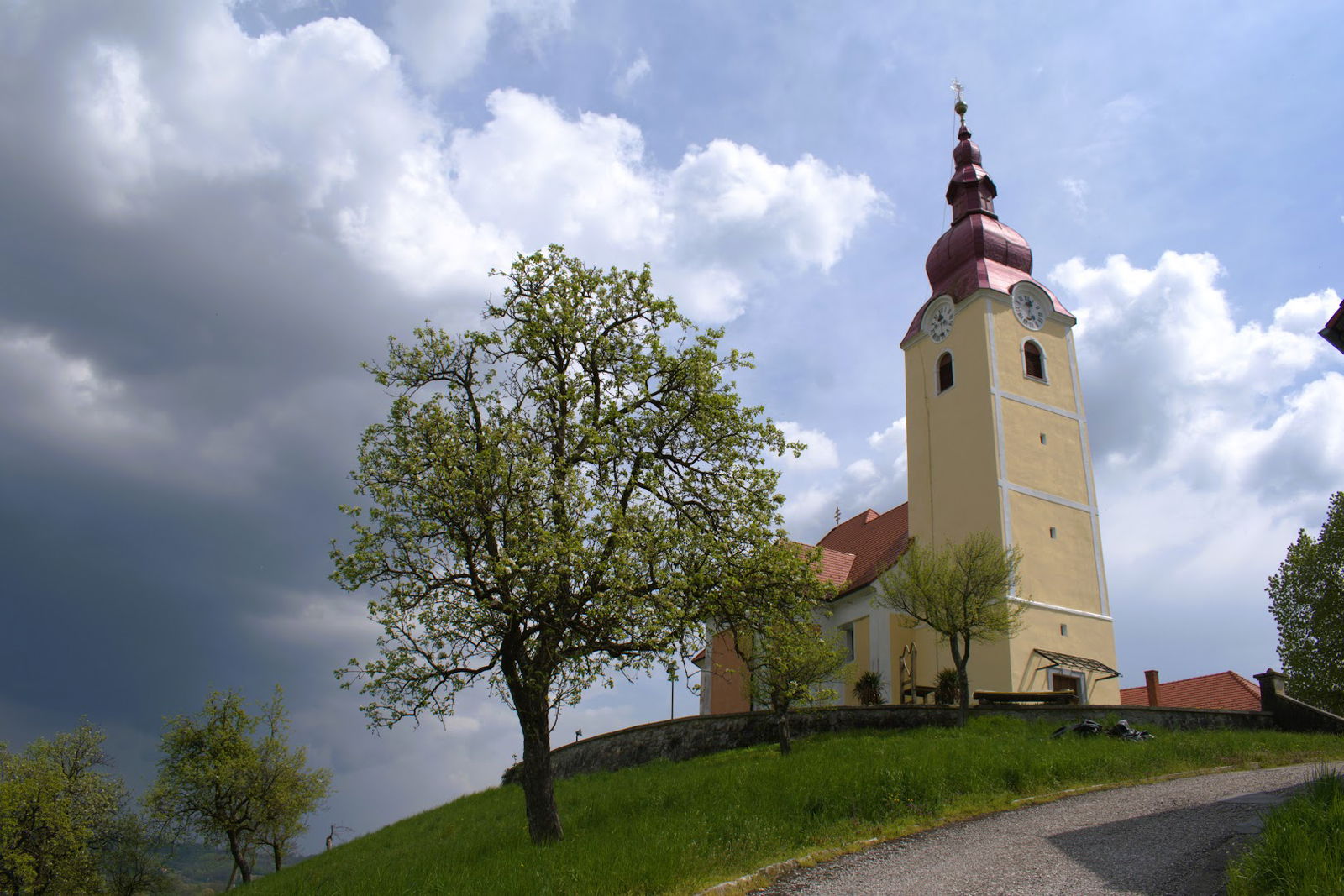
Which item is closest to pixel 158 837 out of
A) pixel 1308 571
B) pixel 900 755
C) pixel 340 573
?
pixel 340 573

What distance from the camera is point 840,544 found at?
40.0 meters

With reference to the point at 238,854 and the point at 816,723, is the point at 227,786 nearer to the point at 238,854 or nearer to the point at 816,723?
the point at 238,854

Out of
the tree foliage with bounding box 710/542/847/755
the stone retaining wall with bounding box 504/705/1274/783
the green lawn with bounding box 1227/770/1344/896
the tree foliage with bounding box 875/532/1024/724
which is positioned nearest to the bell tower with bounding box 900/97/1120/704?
the tree foliage with bounding box 875/532/1024/724

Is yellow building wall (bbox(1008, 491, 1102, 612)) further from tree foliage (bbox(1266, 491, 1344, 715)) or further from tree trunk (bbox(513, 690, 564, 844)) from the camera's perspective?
tree trunk (bbox(513, 690, 564, 844))

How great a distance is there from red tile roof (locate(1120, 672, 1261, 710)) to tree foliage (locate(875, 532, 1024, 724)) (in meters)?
8.17

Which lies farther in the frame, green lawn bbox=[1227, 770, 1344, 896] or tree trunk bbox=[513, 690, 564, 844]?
tree trunk bbox=[513, 690, 564, 844]

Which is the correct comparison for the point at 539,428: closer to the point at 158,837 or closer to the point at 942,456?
the point at 942,456

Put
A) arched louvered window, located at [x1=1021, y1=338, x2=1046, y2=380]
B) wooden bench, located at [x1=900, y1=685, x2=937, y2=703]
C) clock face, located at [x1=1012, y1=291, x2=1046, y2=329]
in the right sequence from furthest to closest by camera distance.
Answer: clock face, located at [x1=1012, y1=291, x2=1046, y2=329] < arched louvered window, located at [x1=1021, y1=338, x2=1046, y2=380] < wooden bench, located at [x1=900, y1=685, x2=937, y2=703]

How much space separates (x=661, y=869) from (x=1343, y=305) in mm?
10921

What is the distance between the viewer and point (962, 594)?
A: 24016 millimetres

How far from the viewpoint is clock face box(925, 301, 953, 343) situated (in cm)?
3312

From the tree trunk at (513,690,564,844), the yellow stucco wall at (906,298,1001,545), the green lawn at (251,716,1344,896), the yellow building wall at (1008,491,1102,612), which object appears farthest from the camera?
the yellow stucco wall at (906,298,1001,545)

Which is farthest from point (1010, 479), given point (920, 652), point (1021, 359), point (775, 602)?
point (775, 602)

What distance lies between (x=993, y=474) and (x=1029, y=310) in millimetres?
7253
